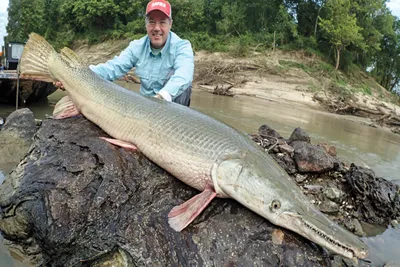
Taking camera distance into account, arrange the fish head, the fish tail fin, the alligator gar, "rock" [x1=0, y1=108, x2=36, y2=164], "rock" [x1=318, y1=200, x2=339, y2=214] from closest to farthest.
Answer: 1. the fish head
2. the alligator gar
3. the fish tail fin
4. "rock" [x1=318, y1=200, x2=339, y2=214]
5. "rock" [x1=0, y1=108, x2=36, y2=164]

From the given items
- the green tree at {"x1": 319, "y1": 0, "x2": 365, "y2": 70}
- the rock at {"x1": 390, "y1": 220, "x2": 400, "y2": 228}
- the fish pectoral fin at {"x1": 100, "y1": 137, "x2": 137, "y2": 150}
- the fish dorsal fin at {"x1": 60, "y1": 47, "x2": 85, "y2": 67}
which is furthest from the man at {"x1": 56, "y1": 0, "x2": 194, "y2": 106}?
the green tree at {"x1": 319, "y1": 0, "x2": 365, "y2": 70}

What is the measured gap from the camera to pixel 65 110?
364cm

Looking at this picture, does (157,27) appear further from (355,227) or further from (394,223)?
(394,223)

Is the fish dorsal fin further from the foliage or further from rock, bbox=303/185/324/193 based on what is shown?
the foliage

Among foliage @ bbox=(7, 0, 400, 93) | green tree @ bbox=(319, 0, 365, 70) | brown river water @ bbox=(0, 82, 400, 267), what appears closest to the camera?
brown river water @ bbox=(0, 82, 400, 267)

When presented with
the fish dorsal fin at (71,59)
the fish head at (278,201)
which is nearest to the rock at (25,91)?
the fish dorsal fin at (71,59)

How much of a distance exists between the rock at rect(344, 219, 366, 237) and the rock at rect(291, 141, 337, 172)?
81 cm

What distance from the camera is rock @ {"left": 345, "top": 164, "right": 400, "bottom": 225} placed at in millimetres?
4176

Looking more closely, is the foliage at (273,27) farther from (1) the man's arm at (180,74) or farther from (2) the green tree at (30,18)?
(1) the man's arm at (180,74)

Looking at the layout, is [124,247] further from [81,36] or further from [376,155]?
[81,36]

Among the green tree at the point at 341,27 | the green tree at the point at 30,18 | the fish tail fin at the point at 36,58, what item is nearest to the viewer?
the fish tail fin at the point at 36,58

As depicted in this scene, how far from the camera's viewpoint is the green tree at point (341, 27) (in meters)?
25.1

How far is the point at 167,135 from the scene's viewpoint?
282 cm

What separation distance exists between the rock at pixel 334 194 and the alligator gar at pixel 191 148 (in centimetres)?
197
